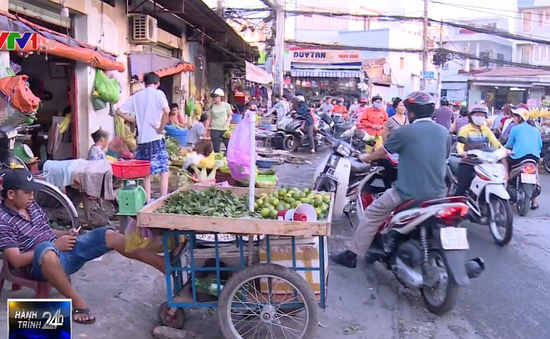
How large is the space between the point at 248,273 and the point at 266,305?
0.97 feet

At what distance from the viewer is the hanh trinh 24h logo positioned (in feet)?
7.54

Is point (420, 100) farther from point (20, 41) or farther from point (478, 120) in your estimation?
point (20, 41)

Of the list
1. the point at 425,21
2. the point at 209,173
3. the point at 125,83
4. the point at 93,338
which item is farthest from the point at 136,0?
the point at 425,21

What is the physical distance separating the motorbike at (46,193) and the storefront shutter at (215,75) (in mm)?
12595

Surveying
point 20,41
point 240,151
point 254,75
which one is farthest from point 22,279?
point 254,75

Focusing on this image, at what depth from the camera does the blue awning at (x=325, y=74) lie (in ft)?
114

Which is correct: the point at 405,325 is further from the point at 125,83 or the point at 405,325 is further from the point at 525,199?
the point at 125,83

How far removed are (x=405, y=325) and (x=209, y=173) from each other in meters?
4.87

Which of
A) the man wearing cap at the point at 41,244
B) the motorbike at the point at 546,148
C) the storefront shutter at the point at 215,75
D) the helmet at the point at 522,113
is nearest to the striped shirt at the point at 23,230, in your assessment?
the man wearing cap at the point at 41,244

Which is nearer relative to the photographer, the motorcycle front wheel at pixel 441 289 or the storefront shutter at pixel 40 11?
the motorcycle front wheel at pixel 441 289

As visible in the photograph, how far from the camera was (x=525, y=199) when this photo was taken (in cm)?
845

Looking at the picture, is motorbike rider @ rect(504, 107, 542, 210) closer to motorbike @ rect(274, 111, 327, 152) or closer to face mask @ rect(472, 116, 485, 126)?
face mask @ rect(472, 116, 485, 126)

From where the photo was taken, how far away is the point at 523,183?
8375mm

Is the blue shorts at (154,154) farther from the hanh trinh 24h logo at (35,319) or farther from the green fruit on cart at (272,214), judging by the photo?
the hanh trinh 24h logo at (35,319)
